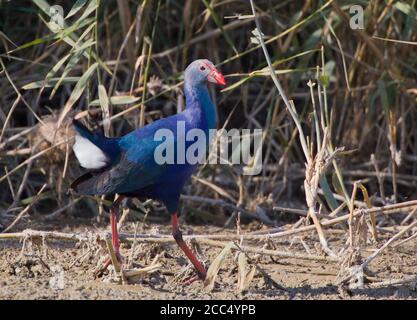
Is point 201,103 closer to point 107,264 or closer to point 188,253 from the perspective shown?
point 188,253

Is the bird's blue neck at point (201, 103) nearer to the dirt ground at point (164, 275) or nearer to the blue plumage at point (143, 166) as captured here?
the blue plumage at point (143, 166)

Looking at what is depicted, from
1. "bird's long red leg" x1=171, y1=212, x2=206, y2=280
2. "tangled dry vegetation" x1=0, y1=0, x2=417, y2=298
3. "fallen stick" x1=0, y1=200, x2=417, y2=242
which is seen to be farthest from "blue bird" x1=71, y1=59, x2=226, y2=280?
"tangled dry vegetation" x1=0, y1=0, x2=417, y2=298

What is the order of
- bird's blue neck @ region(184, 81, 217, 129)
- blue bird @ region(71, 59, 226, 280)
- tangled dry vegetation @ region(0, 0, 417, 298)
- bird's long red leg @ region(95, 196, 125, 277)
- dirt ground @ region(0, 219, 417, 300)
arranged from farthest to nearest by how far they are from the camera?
tangled dry vegetation @ region(0, 0, 417, 298), bird's blue neck @ region(184, 81, 217, 129), blue bird @ region(71, 59, 226, 280), bird's long red leg @ region(95, 196, 125, 277), dirt ground @ region(0, 219, 417, 300)

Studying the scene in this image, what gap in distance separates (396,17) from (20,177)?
2.03 meters

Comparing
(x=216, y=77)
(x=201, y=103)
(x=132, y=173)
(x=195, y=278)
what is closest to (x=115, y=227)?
(x=132, y=173)

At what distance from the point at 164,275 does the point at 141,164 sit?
425 millimetres

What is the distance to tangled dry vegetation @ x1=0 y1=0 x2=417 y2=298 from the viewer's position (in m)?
4.22

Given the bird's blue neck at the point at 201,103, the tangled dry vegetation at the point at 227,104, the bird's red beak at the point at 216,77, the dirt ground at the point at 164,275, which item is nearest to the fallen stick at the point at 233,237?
the dirt ground at the point at 164,275

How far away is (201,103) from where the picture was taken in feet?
11.9

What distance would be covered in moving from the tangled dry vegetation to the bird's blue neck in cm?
38

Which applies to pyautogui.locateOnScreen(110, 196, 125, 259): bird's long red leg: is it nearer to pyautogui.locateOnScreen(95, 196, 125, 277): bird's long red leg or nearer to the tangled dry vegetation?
pyautogui.locateOnScreen(95, 196, 125, 277): bird's long red leg
